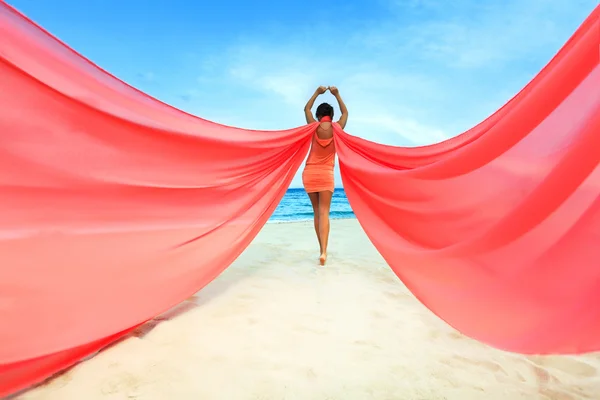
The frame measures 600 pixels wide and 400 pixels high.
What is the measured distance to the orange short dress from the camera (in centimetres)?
439

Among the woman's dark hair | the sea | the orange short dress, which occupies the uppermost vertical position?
the woman's dark hair

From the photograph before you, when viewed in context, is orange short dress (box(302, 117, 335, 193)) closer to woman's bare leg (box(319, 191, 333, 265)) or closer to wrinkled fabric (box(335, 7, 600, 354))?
woman's bare leg (box(319, 191, 333, 265))

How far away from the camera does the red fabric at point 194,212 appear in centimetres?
168

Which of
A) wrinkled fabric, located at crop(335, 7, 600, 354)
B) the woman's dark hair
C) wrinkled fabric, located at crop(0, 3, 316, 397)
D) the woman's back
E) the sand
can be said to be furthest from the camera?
the woman's dark hair

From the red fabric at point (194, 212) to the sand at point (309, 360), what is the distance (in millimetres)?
213

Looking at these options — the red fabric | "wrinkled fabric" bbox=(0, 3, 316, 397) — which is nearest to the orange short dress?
the red fabric

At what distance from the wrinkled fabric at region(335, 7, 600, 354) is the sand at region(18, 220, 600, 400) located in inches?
9.8

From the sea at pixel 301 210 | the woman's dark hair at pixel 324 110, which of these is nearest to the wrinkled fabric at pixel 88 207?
the woman's dark hair at pixel 324 110

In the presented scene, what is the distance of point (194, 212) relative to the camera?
2.91 meters

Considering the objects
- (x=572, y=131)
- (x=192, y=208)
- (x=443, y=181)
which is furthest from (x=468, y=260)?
(x=192, y=208)

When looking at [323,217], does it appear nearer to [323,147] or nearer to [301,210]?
[323,147]

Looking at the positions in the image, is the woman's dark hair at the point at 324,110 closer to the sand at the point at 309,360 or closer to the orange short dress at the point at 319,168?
the orange short dress at the point at 319,168

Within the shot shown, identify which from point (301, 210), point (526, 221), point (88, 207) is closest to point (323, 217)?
point (88, 207)

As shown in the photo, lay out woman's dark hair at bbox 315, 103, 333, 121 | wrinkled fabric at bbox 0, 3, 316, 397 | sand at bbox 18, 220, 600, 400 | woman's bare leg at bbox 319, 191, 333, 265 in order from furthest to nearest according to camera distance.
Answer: woman's bare leg at bbox 319, 191, 333, 265 → woman's dark hair at bbox 315, 103, 333, 121 → wrinkled fabric at bbox 0, 3, 316, 397 → sand at bbox 18, 220, 600, 400
